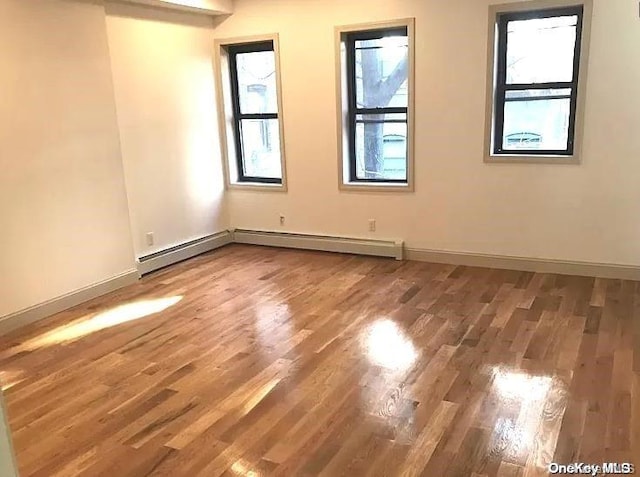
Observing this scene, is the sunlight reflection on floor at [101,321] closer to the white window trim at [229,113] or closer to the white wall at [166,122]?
the white wall at [166,122]

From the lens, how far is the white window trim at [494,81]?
14.4ft

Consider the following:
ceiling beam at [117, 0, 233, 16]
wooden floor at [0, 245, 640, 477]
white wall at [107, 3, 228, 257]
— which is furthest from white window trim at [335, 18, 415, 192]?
white wall at [107, 3, 228, 257]

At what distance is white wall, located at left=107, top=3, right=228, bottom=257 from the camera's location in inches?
198

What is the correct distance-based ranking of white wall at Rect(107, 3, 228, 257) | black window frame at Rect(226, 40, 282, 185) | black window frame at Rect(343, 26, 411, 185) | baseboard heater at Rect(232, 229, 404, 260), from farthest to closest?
black window frame at Rect(226, 40, 282, 185) < baseboard heater at Rect(232, 229, 404, 260) < black window frame at Rect(343, 26, 411, 185) < white wall at Rect(107, 3, 228, 257)

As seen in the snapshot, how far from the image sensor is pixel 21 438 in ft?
8.91

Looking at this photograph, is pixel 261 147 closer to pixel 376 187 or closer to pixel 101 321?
pixel 376 187

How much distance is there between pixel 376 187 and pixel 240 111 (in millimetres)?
1894

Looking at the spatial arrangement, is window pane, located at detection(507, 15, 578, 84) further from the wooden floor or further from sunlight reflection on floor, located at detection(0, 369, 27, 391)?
sunlight reflection on floor, located at detection(0, 369, 27, 391)

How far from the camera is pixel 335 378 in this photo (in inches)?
125

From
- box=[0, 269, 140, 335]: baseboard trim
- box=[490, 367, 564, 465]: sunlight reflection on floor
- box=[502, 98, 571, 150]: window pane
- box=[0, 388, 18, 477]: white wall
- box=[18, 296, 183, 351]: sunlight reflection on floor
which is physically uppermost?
box=[502, 98, 571, 150]: window pane

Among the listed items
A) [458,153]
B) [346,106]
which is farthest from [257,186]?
[458,153]

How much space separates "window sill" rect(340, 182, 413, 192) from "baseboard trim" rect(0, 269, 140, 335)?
2224 mm

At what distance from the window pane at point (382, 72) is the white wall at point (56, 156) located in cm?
236

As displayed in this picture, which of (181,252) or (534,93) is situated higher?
(534,93)
